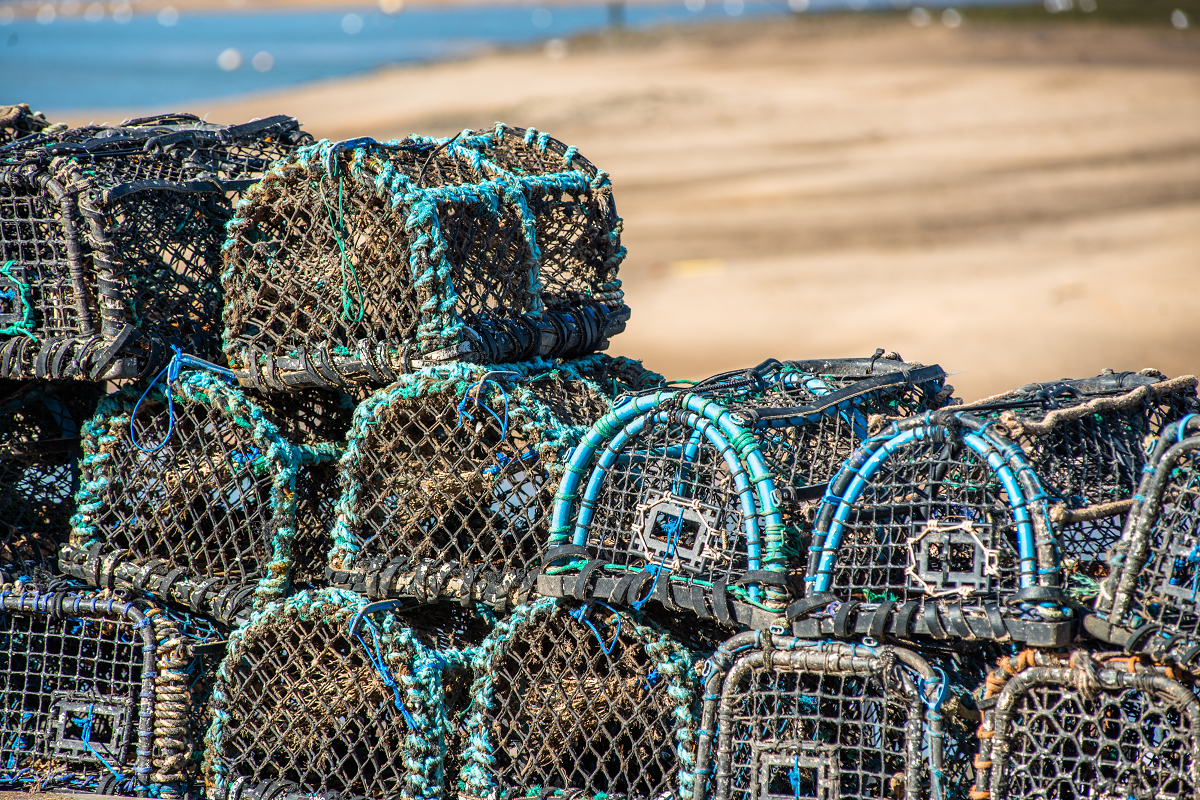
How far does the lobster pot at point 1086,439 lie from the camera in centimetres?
319

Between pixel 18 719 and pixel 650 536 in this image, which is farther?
pixel 18 719

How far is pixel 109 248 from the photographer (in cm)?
386

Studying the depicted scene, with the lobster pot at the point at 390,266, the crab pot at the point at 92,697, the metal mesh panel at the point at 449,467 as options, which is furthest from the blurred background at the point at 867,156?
the crab pot at the point at 92,697

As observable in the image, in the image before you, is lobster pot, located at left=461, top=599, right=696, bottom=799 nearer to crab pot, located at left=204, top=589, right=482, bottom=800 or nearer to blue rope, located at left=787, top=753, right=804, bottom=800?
crab pot, located at left=204, top=589, right=482, bottom=800

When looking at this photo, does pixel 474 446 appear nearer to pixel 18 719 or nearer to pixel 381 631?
pixel 381 631

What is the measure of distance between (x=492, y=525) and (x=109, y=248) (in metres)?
1.51

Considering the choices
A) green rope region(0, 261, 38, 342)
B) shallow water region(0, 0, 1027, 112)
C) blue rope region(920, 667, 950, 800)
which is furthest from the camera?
shallow water region(0, 0, 1027, 112)

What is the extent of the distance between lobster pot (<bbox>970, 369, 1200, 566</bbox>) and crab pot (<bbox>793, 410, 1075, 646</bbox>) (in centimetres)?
18

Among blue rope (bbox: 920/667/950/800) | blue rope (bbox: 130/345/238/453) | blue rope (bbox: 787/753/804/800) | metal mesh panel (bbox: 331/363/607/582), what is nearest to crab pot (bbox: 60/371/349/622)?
blue rope (bbox: 130/345/238/453)

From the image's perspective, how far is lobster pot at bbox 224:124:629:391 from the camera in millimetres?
3699

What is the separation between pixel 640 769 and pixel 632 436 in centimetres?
94

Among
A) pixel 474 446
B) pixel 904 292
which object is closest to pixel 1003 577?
pixel 474 446

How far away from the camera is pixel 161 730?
12.3 ft

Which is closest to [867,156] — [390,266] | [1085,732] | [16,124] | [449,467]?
[16,124]
